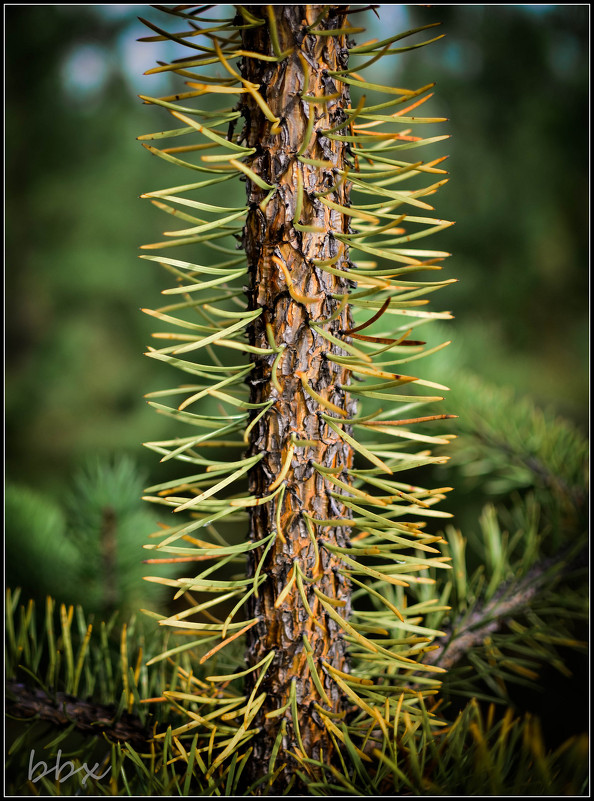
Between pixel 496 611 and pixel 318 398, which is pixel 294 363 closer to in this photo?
pixel 318 398

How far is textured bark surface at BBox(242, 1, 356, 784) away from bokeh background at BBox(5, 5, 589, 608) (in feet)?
2.26

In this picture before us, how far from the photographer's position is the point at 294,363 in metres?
0.25

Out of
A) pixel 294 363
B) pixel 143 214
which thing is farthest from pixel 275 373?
pixel 143 214

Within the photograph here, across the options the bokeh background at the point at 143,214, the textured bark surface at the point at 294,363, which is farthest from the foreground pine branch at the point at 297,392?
the bokeh background at the point at 143,214

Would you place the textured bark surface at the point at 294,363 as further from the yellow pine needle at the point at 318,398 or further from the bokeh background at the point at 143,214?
the bokeh background at the point at 143,214

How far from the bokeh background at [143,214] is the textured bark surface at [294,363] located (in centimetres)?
69

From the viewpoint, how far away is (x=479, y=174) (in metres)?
1.28

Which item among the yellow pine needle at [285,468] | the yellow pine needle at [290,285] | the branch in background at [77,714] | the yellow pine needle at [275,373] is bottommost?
the branch in background at [77,714]

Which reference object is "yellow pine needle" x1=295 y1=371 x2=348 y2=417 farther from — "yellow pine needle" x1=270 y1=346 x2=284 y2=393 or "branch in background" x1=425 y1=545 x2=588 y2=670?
"branch in background" x1=425 y1=545 x2=588 y2=670

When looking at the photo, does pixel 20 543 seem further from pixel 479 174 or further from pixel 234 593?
pixel 479 174

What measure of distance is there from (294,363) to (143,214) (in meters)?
1.64

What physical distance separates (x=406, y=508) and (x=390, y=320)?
320 mm

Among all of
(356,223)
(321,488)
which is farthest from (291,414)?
(356,223)

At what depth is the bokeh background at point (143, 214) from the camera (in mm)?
1228
